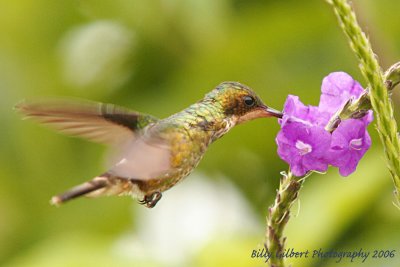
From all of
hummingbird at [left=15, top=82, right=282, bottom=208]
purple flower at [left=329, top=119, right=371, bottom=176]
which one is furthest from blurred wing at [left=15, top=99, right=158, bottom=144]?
purple flower at [left=329, top=119, right=371, bottom=176]

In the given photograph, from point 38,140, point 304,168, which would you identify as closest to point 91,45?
point 38,140

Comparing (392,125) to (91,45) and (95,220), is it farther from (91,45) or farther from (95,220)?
(91,45)

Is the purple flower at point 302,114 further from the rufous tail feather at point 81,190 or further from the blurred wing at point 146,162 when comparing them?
the rufous tail feather at point 81,190

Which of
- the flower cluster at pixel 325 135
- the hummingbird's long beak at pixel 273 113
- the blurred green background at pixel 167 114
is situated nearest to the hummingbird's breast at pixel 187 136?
the hummingbird's long beak at pixel 273 113

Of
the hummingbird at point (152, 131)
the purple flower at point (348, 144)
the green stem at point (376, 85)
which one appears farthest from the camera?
the hummingbird at point (152, 131)

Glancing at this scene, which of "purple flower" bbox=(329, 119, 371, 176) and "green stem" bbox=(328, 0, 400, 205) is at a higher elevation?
"green stem" bbox=(328, 0, 400, 205)

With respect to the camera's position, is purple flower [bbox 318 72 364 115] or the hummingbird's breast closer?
purple flower [bbox 318 72 364 115]

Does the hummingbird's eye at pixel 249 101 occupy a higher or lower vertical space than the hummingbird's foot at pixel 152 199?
higher

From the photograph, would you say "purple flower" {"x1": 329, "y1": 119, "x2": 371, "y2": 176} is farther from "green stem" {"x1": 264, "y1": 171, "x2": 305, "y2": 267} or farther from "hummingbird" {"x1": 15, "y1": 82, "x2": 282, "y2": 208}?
"hummingbird" {"x1": 15, "y1": 82, "x2": 282, "y2": 208}
